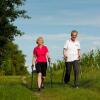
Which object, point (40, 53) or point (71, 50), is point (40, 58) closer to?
point (40, 53)

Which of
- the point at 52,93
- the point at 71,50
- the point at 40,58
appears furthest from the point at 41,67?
the point at 52,93

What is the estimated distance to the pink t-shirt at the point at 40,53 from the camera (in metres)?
24.2

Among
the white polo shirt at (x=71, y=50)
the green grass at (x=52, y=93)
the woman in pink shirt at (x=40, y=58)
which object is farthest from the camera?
the white polo shirt at (x=71, y=50)

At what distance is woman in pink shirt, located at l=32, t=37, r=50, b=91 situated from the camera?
79.2 feet

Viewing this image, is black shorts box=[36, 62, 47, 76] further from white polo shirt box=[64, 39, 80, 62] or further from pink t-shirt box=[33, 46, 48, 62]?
white polo shirt box=[64, 39, 80, 62]

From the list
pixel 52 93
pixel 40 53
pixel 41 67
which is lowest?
pixel 52 93

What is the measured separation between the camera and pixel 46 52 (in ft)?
79.9

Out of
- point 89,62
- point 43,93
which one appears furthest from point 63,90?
point 89,62

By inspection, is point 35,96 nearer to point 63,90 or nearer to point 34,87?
point 63,90

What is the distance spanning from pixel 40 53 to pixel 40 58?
271mm

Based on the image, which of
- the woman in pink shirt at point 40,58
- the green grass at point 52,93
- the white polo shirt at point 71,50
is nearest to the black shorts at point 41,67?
the woman in pink shirt at point 40,58

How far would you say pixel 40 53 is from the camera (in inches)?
953

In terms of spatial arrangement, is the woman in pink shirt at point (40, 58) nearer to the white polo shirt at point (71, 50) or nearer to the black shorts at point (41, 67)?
the black shorts at point (41, 67)

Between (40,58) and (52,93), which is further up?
(40,58)
